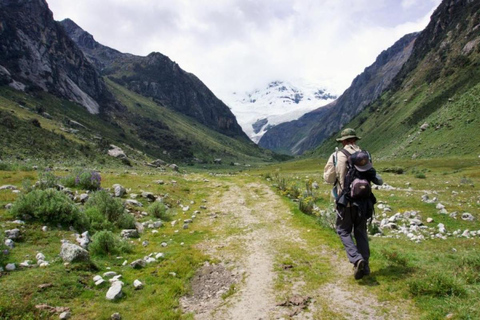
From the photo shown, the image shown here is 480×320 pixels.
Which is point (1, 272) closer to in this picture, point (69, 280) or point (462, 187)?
→ point (69, 280)

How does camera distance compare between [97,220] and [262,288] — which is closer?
[262,288]

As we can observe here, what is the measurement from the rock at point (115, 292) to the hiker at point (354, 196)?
6333 mm

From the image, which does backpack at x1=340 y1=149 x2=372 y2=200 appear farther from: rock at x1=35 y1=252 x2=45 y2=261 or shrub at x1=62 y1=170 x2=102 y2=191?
shrub at x1=62 y1=170 x2=102 y2=191

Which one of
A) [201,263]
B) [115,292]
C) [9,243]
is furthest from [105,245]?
[201,263]

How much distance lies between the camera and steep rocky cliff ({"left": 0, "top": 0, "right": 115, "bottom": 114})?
11156 cm

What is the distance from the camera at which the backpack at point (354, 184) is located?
7.88m

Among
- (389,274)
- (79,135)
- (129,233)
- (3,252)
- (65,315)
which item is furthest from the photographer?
→ (79,135)

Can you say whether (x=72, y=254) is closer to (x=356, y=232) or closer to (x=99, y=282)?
(x=99, y=282)

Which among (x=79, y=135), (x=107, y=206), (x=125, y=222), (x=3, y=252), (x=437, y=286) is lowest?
(x=125, y=222)

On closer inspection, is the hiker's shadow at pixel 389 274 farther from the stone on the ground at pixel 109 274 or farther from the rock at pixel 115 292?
the stone on the ground at pixel 109 274

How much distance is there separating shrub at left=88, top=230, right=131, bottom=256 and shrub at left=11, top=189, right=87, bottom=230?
2.29 metres

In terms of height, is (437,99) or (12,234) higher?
(437,99)

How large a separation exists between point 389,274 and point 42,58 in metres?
156

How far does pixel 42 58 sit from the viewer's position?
412 feet
